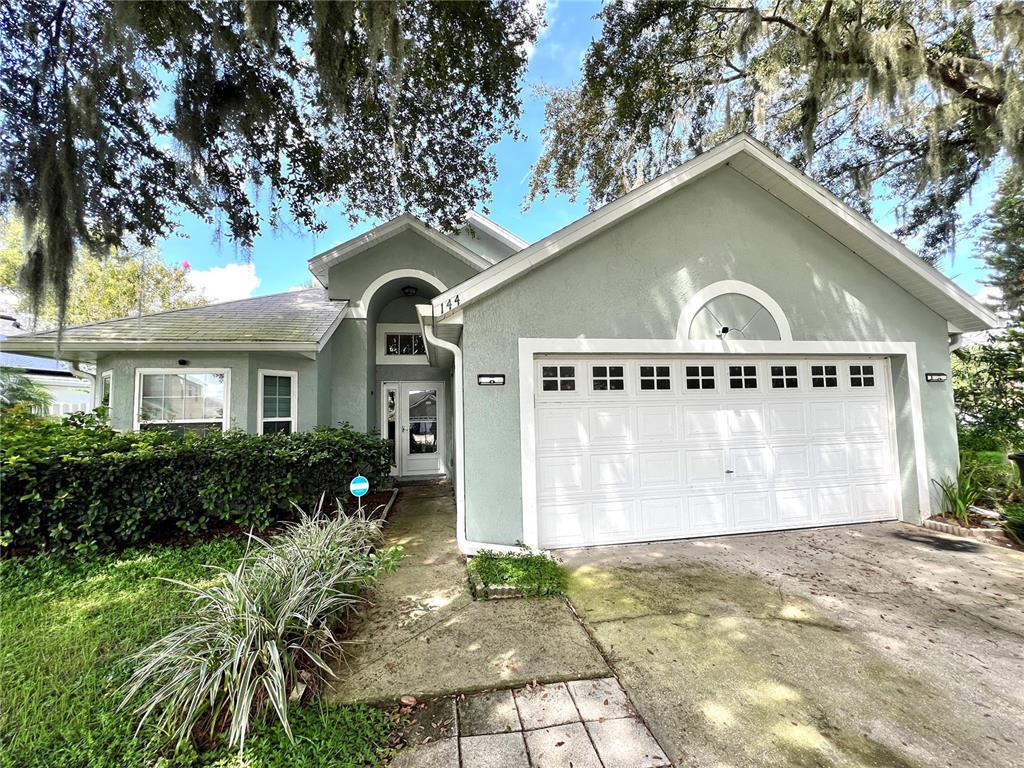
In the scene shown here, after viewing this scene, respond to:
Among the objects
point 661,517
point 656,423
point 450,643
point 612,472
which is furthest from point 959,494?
point 450,643

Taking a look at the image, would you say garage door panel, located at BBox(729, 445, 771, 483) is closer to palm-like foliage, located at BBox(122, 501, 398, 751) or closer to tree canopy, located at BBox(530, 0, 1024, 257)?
palm-like foliage, located at BBox(122, 501, 398, 751)

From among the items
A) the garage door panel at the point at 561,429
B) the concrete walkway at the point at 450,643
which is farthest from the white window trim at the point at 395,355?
the concrete walkway at the point at 450,643

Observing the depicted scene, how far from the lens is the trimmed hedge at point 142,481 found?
4.98m

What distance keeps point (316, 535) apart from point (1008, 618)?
21.7 ft

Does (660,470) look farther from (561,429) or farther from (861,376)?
(861,376)

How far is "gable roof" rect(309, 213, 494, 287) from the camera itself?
366 inches

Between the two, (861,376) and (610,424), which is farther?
(861,376)

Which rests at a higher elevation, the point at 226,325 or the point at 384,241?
the point at 384,241

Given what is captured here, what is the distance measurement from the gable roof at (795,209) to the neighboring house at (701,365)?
0.09 ft

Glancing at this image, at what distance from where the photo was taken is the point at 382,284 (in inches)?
382

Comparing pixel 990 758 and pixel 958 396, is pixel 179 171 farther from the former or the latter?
pixel 958 396

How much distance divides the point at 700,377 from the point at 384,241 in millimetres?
7633

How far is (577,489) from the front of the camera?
5.47m

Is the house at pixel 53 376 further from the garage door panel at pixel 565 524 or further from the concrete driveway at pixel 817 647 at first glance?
the concrete driveway at pixel 817 647
